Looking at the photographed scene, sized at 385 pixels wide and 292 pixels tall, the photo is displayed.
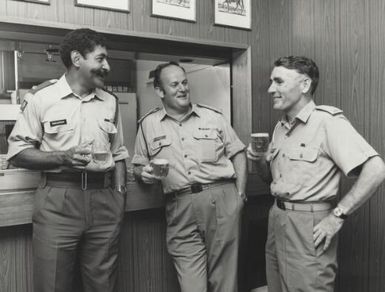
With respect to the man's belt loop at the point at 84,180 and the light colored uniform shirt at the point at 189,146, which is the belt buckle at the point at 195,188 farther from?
the man's belt loop at the point at 84,180

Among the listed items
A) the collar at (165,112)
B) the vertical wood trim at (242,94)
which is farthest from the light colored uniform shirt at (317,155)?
the vertical wood trim at (242,94)

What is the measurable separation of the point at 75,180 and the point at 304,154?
115 cm

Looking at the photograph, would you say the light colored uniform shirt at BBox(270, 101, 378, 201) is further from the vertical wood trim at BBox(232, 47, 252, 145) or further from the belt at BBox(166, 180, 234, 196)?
the vertical wood trim at BBox(232, 47, 252, 145)

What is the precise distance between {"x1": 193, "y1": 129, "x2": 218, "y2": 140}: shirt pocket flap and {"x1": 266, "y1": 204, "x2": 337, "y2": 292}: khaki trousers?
0.64 meters

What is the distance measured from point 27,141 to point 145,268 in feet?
3.88

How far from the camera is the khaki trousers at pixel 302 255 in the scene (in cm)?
199

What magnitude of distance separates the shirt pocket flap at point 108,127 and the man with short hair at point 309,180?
882 mm

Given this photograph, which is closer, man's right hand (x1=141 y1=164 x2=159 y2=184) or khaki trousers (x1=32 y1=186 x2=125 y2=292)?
khaki trousers (x1=32 y1=186 x2=125 y2=292)

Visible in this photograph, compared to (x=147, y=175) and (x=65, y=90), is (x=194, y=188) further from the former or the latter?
(x=65, y=90)

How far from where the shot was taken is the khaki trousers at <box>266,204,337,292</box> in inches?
78.3

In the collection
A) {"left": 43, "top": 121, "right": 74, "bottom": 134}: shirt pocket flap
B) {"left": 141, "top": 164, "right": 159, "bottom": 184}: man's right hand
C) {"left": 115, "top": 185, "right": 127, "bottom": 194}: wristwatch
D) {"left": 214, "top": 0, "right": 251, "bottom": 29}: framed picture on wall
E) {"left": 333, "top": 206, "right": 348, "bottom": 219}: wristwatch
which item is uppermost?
{"left": 214, "top": 0, "right": 251, "bottom": 29}: framed picture on wall

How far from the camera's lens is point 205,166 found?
246cm

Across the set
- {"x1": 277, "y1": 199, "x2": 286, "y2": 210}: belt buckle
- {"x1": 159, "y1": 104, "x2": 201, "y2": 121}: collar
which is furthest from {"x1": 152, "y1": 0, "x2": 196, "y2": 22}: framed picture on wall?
{"x1": 277, "y1": 199, "x2": 286, "y2": 210}: belt buckle

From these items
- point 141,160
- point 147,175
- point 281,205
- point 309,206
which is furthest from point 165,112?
point 309,206
